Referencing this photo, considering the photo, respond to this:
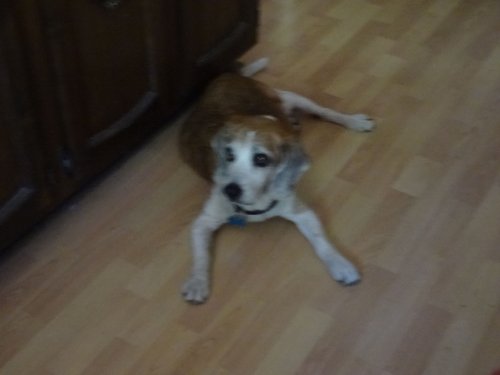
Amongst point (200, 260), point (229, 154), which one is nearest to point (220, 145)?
point (229, 154)

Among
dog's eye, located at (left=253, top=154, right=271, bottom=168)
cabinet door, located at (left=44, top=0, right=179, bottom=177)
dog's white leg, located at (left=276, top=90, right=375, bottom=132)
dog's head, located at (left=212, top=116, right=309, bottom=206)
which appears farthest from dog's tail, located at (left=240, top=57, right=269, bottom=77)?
dog's eye, located at (left=253, top=154, right=271, bottom=168)

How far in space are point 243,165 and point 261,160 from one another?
0.05 m

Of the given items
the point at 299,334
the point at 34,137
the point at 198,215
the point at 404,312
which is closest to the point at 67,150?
the point at 34,137

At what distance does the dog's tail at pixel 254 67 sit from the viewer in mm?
2749

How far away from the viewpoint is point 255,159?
188 cm

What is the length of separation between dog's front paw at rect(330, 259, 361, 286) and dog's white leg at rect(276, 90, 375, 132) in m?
0.71

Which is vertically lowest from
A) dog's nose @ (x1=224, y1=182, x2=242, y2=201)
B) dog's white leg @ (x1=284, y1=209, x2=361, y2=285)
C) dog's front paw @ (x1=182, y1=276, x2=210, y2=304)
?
dog's front paw @ (x1=182, y1=276, x2=210, y2=304)

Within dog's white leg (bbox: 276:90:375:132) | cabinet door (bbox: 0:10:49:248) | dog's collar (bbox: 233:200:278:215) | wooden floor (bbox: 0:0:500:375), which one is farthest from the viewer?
dog's white leg (bbox: 276:90:375:132)

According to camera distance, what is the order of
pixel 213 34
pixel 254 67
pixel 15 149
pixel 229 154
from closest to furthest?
1. pixel 15 149
2. pixel 229 154
3. pixel 213 34
4. pixel 254 67

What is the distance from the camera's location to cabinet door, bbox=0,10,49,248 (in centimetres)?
164

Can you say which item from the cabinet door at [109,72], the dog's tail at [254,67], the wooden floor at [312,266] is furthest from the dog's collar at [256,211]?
the dog's tail at [254,67]

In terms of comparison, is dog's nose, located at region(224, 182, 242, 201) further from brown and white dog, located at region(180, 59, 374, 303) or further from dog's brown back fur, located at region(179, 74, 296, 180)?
dog's brown back fur, located at region(179, 74, 296, 180)

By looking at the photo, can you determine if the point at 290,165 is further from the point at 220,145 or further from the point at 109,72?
the point at 109,72

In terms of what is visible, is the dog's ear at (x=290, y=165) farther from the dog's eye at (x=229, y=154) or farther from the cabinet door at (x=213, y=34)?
the cabinet door at (x=213, y=34)
